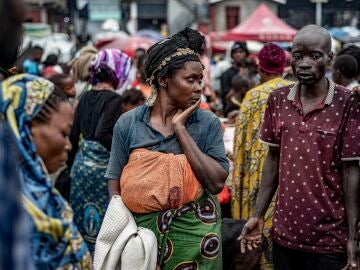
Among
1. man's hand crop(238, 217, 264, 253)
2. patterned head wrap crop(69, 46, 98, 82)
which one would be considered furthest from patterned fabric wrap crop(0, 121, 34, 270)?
patterned head wrap crop(69, 46, 98, 82)

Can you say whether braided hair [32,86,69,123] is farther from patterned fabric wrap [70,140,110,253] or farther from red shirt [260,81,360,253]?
patterned fabric wrap [70,140,110,253]

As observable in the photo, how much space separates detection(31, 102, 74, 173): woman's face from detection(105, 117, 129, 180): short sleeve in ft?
3.80

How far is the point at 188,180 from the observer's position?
3939mm

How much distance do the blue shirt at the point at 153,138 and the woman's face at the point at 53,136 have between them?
111cm

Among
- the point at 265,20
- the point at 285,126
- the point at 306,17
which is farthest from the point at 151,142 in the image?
the point at 306,17

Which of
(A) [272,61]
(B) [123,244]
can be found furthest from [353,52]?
(B) [123,244]

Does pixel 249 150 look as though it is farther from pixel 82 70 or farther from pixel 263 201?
pixel 82 70

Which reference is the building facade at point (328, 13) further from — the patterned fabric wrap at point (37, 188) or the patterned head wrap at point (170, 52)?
the patterned fabric wrap at point (37, 188)

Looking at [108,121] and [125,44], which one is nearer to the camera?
[108,121]

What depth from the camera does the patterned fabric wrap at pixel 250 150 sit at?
595 centimetres

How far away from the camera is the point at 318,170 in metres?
4.11

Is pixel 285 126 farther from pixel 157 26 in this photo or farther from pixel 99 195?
pixel 157 26

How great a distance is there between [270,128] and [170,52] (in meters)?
0.78

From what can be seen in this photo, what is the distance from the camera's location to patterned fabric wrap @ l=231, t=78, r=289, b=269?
5949 millimetres
